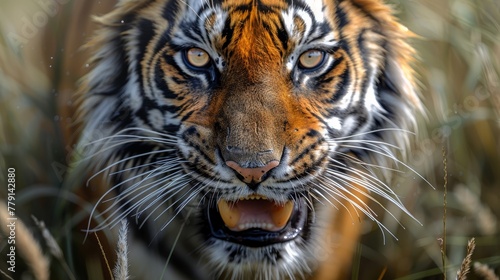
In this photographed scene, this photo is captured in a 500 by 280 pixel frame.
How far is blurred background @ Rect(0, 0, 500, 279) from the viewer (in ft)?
6.79

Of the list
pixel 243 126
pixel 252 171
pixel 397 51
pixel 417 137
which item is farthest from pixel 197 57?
pixel 417 137

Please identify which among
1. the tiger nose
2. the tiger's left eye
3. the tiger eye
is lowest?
the tiger nose

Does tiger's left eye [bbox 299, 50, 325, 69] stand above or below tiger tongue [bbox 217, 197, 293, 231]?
above

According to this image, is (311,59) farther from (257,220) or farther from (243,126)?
(257,220)

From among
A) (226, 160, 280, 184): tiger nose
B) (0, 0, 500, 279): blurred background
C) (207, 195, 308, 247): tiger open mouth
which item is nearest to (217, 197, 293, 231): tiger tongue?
(207, 195, 308, 247): tiger open mouth

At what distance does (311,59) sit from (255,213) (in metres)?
0.40

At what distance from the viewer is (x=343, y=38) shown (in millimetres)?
2059

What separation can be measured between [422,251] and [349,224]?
0.23 meters

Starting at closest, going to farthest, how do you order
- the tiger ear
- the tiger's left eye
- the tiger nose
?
the tiger nose, the tiger's left eye, the tiger ear

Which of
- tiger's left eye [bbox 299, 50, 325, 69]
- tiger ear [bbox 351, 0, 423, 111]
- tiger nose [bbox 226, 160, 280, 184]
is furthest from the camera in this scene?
tiger ear [bbox 351, 0, 423, 111]

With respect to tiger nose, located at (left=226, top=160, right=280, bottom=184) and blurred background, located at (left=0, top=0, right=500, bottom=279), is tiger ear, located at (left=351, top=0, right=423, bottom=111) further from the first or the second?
tiger nose, located at (left=226, top=160, right=280, bottom=184)

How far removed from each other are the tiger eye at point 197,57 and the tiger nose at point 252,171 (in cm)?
28

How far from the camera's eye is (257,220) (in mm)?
2041

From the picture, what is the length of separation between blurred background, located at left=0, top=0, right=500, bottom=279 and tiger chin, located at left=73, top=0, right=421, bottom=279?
0.06m
